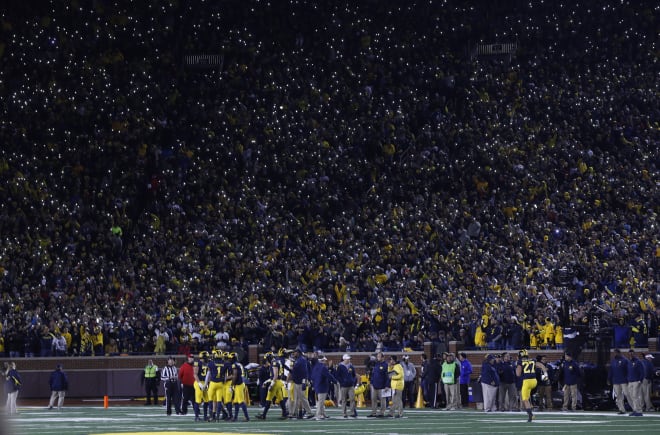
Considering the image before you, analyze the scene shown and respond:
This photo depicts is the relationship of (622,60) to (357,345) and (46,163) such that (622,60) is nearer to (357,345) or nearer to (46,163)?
(357,345)

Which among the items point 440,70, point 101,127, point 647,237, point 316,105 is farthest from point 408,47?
point 647,237

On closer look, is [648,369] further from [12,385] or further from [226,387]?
[12,385]

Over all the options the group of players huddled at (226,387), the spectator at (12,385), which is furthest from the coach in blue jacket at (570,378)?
the spectator at (12,385)

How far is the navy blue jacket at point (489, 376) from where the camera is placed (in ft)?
92.5

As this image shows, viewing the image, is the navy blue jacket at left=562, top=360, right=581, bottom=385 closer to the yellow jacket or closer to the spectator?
the yellow jacket

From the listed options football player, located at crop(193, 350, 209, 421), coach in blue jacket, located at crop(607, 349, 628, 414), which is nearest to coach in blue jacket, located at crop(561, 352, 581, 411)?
coach in blue jacket, located at crop(607, 349, 628, 414)

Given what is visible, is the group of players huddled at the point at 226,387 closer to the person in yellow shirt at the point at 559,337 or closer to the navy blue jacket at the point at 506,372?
the navy blue jacket at the point at 506,372

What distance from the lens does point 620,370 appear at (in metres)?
25.8

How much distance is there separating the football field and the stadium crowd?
4778 mm

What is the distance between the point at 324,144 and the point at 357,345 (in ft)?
36.8

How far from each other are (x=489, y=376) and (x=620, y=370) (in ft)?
11.7

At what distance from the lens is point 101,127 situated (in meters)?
44.7

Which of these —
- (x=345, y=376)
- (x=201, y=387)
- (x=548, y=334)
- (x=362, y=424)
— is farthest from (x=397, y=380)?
(x=548, y=334)

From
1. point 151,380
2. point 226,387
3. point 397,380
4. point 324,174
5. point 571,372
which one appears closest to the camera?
point 226,387
